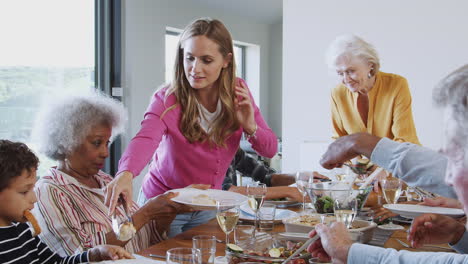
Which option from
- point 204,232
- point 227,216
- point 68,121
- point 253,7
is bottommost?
point 204,232

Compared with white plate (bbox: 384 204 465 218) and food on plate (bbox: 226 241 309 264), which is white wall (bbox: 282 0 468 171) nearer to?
white plate (bbox: 384 204 465 218)

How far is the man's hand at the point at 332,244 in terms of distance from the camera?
116cm

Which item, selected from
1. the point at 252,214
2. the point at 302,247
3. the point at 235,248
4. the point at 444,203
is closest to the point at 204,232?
the point at 252,214

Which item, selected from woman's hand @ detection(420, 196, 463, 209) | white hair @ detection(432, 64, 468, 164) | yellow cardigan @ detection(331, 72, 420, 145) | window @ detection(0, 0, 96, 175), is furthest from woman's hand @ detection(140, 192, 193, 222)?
window @ detection(0, 0, 96, 175)

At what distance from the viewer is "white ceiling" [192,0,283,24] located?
628 centimetres

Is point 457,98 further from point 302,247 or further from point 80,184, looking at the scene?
point 80,184

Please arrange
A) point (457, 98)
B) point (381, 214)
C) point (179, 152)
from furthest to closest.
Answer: point (179, 152), point (381, 214), point (457, 98)

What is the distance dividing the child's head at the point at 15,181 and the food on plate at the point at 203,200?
20.8 inches

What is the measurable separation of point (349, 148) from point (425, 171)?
0.25m

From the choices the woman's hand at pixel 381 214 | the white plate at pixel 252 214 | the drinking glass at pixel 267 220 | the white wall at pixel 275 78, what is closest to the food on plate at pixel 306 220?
the drinking glass at pixel 267 220

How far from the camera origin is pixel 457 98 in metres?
0.86

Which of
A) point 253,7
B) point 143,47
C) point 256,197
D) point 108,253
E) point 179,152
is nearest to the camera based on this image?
point 108,253

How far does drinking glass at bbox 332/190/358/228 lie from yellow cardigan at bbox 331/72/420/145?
1.61 meters

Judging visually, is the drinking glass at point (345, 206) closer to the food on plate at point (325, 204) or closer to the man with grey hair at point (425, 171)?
the food on plate at point (325, 204)
